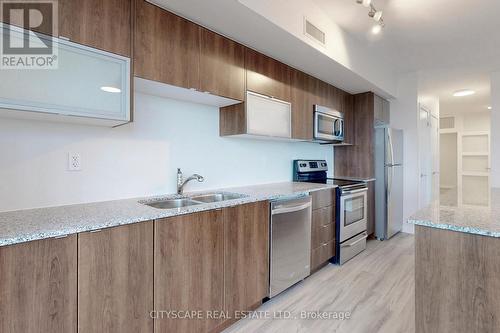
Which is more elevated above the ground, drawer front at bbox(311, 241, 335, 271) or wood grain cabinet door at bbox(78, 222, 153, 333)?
wood grain cabinet door at bbox(78, 222, 153, 333)

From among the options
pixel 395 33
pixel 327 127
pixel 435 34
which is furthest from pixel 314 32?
pixel 435 34

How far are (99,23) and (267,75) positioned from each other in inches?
59.0

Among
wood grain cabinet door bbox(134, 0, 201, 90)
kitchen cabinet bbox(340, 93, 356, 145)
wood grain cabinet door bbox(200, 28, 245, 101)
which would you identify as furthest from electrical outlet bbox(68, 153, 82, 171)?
kitchen cabinet bbox(340, 93, 356, 145)

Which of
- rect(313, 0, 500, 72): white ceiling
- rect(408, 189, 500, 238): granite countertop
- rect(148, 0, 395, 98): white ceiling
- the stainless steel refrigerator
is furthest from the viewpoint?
the stainless steel refrigerator

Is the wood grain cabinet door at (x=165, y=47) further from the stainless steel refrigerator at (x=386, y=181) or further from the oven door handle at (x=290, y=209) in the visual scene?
the stainless steel refrigerator at (x=386, y=181)

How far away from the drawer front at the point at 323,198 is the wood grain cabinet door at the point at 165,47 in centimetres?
162

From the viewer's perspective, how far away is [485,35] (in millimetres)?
2803

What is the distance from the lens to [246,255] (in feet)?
6.49

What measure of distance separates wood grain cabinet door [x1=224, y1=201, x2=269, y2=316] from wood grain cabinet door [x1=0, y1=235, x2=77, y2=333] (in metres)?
0.92

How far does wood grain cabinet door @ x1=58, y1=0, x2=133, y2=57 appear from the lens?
1358mm

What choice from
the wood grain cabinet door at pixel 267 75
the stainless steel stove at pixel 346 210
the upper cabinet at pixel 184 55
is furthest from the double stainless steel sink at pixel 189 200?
the stainless steel stove at pixel 346 210

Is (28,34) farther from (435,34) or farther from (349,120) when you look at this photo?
(349,120)

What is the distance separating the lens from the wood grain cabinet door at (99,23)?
53.5 inches

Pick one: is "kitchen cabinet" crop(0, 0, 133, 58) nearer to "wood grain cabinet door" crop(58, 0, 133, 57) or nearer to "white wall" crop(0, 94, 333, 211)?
"wood grain cabinet door" crop(58, 0, 133, 57)
